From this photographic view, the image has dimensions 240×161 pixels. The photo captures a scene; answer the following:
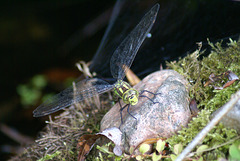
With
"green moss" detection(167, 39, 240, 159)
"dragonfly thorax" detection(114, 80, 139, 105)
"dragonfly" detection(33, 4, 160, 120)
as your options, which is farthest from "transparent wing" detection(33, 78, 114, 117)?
"green moss" detection(167, 39, 240, 159)

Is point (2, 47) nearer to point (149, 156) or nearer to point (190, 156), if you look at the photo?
point (149, 156)

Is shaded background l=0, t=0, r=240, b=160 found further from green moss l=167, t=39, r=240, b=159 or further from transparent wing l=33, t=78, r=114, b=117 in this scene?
green moss l=167, t=39, r=240, b=159

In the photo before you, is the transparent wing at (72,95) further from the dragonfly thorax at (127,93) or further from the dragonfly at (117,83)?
the dragonfly thorax at (127,93)

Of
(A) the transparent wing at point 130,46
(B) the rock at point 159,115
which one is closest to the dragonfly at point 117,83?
(A) the transparent wing at point 130,46

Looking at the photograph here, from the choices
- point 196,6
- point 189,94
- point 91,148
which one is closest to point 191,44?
point 196,6

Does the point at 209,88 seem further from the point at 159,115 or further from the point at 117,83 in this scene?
the point at 117,83

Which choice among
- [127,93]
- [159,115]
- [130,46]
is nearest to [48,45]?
[130,46]

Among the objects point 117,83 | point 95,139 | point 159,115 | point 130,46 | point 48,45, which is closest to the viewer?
point 159,115
